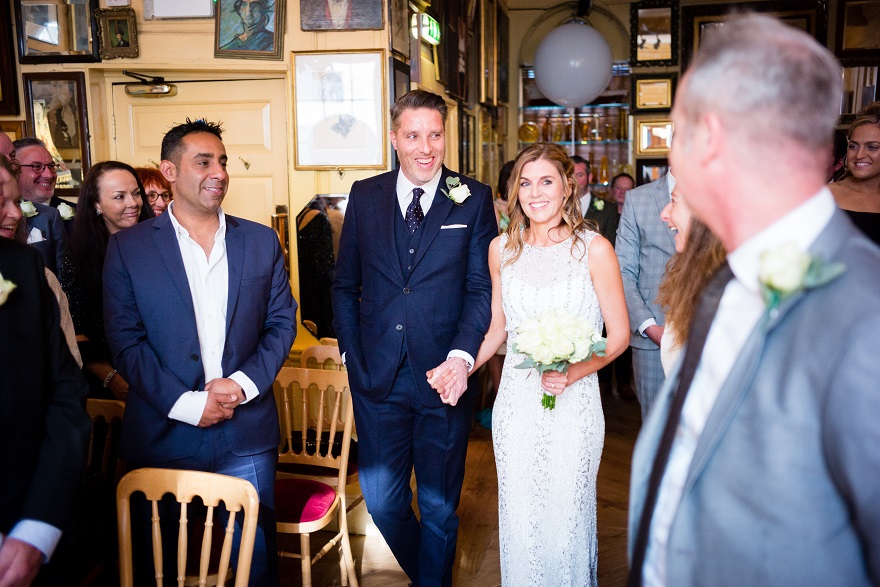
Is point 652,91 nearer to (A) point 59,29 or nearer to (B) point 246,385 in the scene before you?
(A) point 59,29

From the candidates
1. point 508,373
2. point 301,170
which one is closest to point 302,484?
point 508,373

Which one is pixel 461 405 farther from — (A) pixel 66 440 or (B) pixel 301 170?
(B) pixel 301 170

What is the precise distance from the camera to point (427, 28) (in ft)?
16.8

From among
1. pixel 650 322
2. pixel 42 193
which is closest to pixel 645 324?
pixel 650 322

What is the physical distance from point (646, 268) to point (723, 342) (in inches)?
91.5

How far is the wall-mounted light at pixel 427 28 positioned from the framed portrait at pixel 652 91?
3693mm

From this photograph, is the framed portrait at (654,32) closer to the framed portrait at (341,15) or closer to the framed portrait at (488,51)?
the framed portrait at (488,51)

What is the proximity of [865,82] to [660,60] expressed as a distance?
2.11 m

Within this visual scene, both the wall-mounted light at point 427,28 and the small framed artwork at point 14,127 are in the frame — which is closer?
the small framed artwork at point 14,127

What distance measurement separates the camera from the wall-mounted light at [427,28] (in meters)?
4.91

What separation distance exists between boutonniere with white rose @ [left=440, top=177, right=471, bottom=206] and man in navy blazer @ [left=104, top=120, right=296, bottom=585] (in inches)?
28.2

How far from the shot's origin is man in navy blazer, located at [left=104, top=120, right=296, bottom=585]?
98.4 inches

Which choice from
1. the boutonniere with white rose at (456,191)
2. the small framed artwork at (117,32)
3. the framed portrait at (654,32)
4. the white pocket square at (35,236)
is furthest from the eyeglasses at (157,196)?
the framed portrait at (654,32)

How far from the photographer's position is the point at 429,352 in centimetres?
284
